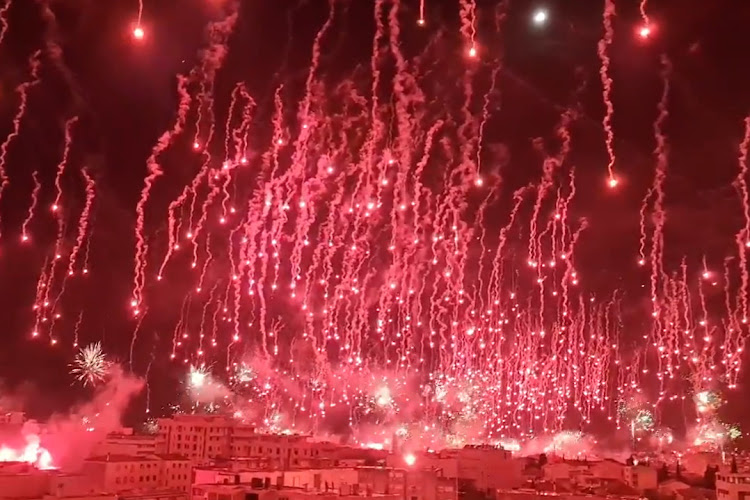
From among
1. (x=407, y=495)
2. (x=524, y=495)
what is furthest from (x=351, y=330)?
(x=524, y=495)

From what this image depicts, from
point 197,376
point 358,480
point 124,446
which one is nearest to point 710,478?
point 358,480

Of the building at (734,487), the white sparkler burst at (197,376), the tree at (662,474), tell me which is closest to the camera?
the building at (734,487)

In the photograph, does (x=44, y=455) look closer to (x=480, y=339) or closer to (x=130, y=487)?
(x=130, y=487)

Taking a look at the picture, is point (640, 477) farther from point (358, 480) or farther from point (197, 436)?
point (197, 436)

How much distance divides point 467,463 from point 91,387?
41.3 ft

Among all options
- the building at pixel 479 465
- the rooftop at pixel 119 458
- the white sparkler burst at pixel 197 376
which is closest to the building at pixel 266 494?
the rooftop at pixel 119 458

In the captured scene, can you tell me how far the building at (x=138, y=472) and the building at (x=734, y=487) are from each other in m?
10.1

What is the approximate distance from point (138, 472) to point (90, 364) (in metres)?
7.01

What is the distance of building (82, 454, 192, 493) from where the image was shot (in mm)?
15336

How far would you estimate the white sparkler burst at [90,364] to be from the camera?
2220 centimetres

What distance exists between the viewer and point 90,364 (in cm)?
2225

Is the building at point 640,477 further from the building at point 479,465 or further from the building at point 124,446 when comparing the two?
the building at point 124,446

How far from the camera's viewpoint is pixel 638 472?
63.9ft

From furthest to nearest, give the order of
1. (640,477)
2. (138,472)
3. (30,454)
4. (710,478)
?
(710,478), (640,477), (30,454), (138,472)
